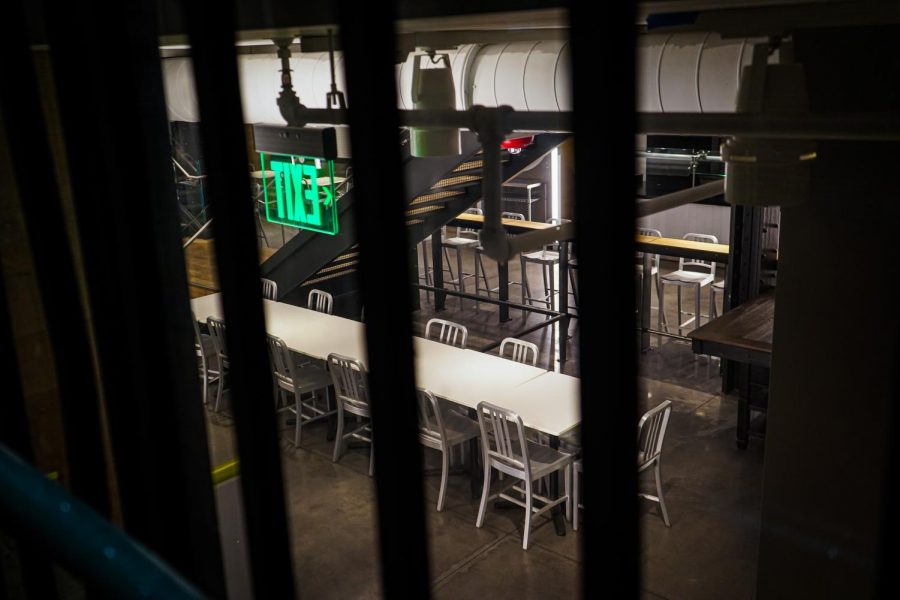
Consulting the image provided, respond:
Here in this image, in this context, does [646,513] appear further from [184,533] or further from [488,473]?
[184,533]

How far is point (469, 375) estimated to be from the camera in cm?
503

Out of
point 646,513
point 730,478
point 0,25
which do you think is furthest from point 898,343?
point 730,478

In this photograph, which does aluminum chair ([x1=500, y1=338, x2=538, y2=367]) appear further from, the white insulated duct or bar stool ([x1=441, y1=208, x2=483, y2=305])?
bar stool ([x1=441, y1=208, x2=483, y2=305])

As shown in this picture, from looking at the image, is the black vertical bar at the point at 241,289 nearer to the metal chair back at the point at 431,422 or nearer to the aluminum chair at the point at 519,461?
the aluminum chair at the point at 519,461

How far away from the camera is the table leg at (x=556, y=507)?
4.53 m

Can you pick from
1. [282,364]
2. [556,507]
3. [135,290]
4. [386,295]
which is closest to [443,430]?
[556,507]

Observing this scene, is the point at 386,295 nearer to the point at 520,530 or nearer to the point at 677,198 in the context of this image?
the point at 677,198

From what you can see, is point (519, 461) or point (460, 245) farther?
point (460, 245)

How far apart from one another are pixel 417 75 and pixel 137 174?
96.3 inches

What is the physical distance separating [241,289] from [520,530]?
426 centimetres

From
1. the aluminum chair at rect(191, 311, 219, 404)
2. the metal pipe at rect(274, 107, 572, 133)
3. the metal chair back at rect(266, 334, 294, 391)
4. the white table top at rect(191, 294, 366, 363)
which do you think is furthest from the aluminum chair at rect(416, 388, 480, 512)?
the metal pipe at rect(274, 107, 572, 133)

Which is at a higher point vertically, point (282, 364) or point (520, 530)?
point (282, 364)

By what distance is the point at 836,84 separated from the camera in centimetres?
298

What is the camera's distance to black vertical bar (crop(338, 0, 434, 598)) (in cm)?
40
